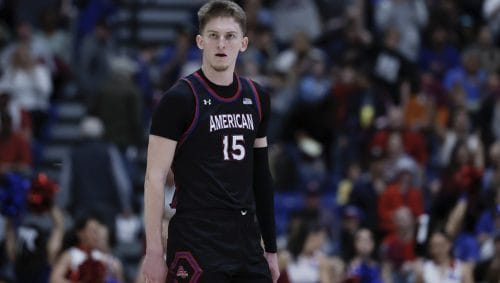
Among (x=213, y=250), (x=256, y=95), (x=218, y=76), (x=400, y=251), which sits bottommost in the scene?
(x=400, y=251)

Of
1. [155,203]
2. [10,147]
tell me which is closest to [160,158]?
[155,203]

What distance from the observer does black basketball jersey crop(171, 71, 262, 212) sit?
19.8 feet

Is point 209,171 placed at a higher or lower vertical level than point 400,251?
higher

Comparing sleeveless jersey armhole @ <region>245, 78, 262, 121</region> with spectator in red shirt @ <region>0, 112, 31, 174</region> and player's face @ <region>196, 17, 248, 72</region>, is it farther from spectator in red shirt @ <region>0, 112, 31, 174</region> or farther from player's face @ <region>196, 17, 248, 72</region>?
spectator in red shirt @ <region>0, 112, 31, 174</region>

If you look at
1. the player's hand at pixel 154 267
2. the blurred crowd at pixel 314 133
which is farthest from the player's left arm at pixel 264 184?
the blurred crowd at pixel 314 133

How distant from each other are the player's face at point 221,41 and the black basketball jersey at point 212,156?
0.13 metres

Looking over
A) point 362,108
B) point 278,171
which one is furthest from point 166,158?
point 362,108

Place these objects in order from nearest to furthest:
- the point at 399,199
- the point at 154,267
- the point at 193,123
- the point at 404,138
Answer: the point at 154,267
the point at 193,123
the point at 399,199
the point at 404,138

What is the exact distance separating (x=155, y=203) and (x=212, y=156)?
1.29 ft

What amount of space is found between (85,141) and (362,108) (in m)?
4.08

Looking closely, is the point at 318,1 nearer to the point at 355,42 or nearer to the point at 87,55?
the point at 355,42

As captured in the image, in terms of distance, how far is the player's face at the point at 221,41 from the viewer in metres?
6.06

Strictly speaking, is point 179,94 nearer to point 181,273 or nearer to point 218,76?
point 218,76

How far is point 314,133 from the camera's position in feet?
54.2
